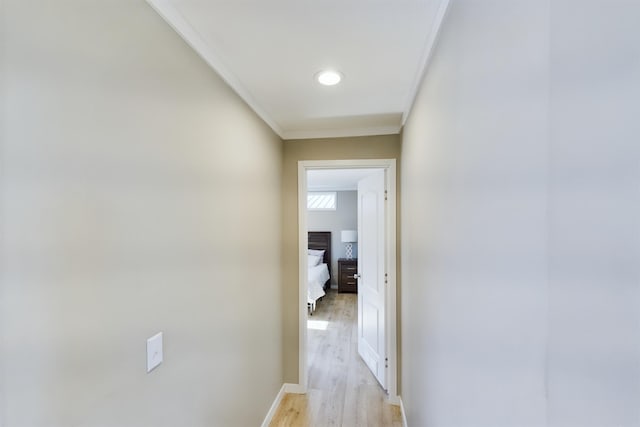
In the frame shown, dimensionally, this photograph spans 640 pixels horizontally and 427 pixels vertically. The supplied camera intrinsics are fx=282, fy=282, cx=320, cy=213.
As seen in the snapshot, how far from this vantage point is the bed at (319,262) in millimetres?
4932

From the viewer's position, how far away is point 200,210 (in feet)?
4.28

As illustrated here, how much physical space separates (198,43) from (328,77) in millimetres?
684

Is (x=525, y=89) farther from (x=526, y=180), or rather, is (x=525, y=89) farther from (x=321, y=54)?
(x=321, y=54)

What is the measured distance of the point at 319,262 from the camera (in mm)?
6141

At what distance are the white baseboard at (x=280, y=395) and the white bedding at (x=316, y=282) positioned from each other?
1.60m

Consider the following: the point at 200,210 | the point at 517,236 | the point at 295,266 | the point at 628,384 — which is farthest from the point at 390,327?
the point at 628,384

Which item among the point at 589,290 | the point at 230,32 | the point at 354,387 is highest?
the point at 230,32

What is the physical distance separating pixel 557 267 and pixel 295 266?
226cm

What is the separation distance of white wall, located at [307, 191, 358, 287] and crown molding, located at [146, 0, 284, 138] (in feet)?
15.9

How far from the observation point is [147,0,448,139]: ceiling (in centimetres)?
108

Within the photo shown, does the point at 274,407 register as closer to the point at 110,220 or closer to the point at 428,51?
the point at 110,220

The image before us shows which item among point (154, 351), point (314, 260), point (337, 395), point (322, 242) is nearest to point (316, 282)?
point (314, 260)

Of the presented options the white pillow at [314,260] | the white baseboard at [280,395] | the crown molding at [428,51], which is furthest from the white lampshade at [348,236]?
the crown molding at [428,51]

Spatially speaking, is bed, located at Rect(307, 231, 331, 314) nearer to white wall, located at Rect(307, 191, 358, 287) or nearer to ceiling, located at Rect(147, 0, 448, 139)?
white wall, located at Rect(307, 191, 358, 287)
